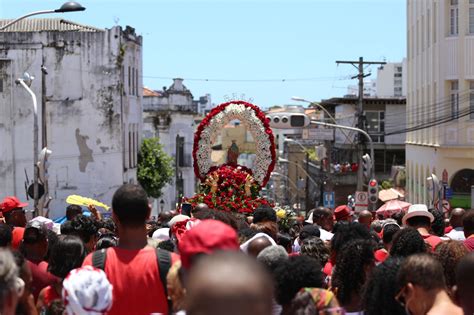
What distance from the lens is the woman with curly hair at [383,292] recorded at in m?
6.11

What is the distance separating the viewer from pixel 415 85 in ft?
150

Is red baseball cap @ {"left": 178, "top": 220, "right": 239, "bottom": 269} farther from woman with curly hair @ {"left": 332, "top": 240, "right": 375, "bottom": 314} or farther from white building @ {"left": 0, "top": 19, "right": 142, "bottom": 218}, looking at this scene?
white building @ {"left": 0, "top": 19, "right": 142, "bottom": 218}

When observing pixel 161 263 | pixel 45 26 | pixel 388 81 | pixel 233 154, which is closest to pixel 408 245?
pixel 161 263

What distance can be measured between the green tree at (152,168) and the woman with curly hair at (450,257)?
1805 inches

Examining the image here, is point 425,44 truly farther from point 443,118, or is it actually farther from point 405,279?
point 405,279

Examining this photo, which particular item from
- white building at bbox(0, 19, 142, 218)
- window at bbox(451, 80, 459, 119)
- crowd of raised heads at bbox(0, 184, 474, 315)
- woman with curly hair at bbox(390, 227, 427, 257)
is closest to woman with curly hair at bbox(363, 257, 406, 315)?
crowd of raised heads at bbox(0, 184, 474, 315)

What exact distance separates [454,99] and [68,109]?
17832 mm

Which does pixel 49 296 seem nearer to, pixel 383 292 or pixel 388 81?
pixel 383 292

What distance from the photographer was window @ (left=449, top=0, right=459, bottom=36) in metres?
37.2

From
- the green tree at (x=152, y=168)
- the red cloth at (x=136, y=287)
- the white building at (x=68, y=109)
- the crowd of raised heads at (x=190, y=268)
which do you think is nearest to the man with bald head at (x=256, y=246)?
the crowd of raised heads at (x=190, y=268)

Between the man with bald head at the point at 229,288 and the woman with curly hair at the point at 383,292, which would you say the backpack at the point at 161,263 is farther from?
the man with bald head at the point at 229,288

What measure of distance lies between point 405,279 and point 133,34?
150ft

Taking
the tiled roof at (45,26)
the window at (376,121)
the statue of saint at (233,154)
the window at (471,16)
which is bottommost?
the statue of saint at (233,154)

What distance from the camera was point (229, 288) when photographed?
336 cm
